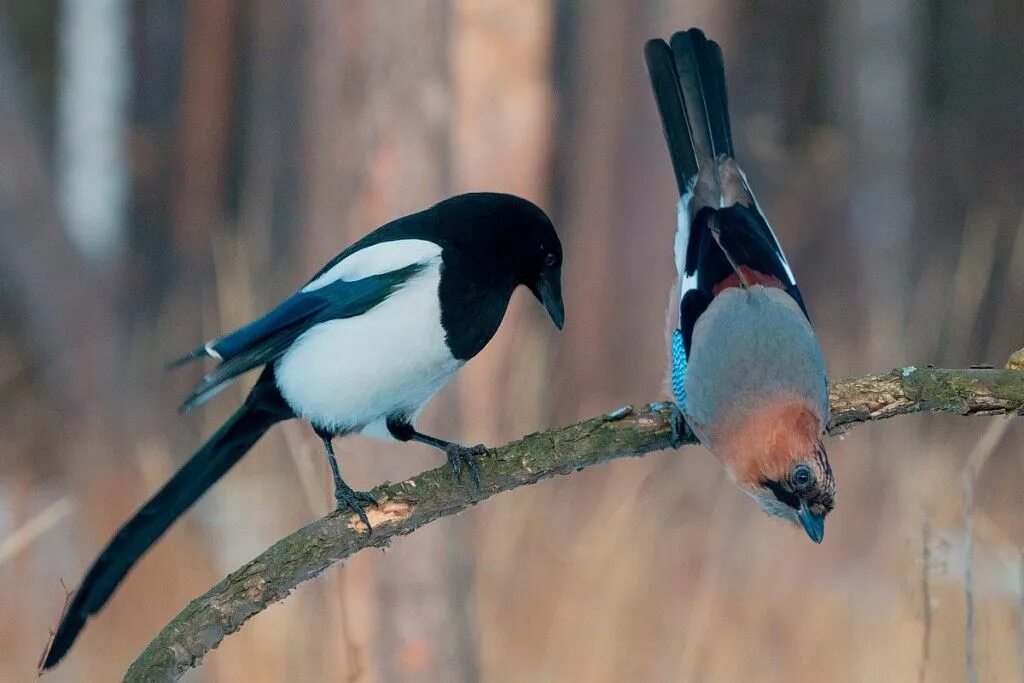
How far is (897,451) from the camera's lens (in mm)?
3973

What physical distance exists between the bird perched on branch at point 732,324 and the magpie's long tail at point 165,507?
68 cm

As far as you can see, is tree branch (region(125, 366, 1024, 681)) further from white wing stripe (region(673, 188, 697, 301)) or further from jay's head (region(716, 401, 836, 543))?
white wing stripe (region(673, 188, 697, 301))

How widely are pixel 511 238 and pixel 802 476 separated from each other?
530 millimetres

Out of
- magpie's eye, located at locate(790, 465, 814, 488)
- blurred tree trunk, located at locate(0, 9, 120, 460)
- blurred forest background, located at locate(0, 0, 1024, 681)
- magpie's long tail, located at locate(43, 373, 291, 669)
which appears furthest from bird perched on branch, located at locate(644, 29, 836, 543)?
blurred tree trunk, located at locate(0, 9, 120, 460)

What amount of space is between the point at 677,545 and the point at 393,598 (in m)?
1.74

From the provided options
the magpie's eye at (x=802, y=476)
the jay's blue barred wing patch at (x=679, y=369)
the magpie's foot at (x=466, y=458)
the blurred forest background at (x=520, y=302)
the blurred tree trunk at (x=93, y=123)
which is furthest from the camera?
the blurred tree trunk at (x=93, y=123)

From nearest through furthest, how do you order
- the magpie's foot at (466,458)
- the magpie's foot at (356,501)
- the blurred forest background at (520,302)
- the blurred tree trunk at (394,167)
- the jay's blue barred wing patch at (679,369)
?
the magpie's foot at (356,501) → the magpie's foot at (466,458) → the jay's blue barred wing patch at (679,369) → the blurred tree trunk at (394,167) → the blurred forest background at (520,302)

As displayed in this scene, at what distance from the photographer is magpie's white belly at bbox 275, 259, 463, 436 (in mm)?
1639

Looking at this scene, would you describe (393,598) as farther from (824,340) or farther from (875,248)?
(875,248)

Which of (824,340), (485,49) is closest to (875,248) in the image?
(824,340)

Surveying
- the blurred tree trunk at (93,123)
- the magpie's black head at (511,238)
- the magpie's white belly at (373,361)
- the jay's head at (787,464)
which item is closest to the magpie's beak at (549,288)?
the magpie's black head at (511,238)

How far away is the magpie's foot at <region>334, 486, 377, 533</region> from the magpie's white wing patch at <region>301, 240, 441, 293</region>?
30cm

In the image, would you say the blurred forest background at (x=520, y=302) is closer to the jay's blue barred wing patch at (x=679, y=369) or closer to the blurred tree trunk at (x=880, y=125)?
the blurred tree trunk at (x=880, y=125)

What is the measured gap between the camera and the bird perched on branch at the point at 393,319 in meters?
1.64
